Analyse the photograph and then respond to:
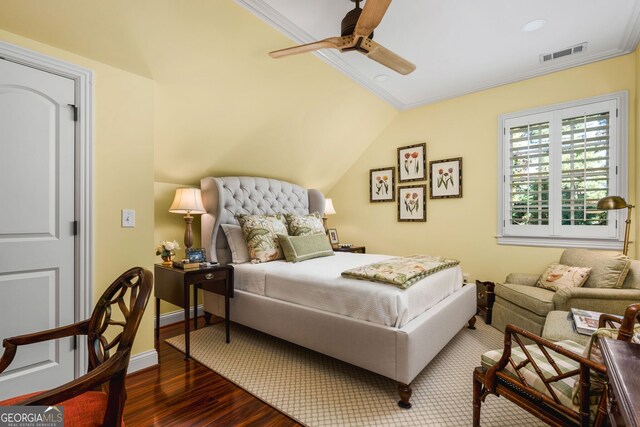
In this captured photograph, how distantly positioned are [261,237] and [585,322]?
8.71 ft

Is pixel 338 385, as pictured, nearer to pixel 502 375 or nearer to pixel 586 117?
pixel 502 375

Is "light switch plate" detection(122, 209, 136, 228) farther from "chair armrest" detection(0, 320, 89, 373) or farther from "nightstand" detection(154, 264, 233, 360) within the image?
"chair armrest" detection(0, 320, 89, 373)

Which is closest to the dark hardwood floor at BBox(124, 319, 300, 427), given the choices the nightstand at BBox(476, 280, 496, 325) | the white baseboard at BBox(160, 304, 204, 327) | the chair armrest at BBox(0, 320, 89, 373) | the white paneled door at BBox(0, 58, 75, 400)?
the white paneled door at BBox(0, 58, 75, 400)

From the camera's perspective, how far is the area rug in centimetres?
177

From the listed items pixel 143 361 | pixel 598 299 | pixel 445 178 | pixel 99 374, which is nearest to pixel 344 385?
pixel 143 361

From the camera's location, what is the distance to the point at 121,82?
2.23 metres

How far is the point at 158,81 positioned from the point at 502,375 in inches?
120

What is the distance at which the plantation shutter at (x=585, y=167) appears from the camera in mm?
3119

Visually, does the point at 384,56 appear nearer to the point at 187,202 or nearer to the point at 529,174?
the point at 187,202

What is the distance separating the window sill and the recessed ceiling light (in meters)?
2.16

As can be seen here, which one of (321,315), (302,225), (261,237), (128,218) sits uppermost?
(128,218)

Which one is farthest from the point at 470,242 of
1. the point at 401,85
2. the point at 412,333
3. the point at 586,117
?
the point at 412,333

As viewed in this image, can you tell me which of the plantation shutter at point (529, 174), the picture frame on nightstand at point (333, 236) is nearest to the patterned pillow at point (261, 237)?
the picture frame on nightstand at point (333, 236)

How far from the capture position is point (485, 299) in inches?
133
